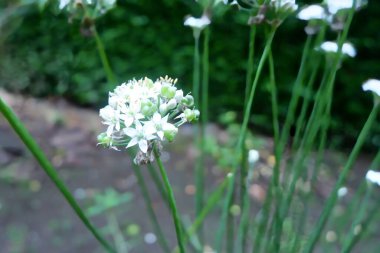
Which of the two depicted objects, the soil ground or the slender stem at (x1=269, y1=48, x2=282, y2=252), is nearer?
the slender stem at (x1=269, y1=48, x2=282, y2=252)

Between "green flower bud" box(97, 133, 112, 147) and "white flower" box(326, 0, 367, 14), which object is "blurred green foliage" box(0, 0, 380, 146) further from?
"green flower bud" box(97, 133, 112, 147)

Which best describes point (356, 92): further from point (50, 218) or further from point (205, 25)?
point (205, 25)

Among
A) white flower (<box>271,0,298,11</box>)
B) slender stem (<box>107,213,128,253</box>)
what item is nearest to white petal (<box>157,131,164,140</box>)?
white flower (<box>271,0,298,11</box>)

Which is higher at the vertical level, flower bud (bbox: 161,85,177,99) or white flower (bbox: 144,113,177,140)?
flower bud (bbox: 161,85,177,99)

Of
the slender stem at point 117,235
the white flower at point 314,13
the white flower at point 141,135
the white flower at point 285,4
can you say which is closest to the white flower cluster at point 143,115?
the white flower at point 141,135

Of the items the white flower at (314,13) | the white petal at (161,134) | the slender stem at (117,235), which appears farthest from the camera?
the slender stem at (117,235)

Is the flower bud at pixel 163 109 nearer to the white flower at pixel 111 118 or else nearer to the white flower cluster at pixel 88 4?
the white flower at pixel 111 118

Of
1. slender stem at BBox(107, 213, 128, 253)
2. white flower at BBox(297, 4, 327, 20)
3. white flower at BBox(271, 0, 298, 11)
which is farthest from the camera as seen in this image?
slender stem at BBox(107, 213, 128, 253)

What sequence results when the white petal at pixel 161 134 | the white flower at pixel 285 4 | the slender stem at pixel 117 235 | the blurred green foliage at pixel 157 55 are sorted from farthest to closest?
the blurred green foliage at pixel 157 55, the slender stem at pixel 117 235, the white flower at pixel 285 4, the white petal at pixel 161 134
